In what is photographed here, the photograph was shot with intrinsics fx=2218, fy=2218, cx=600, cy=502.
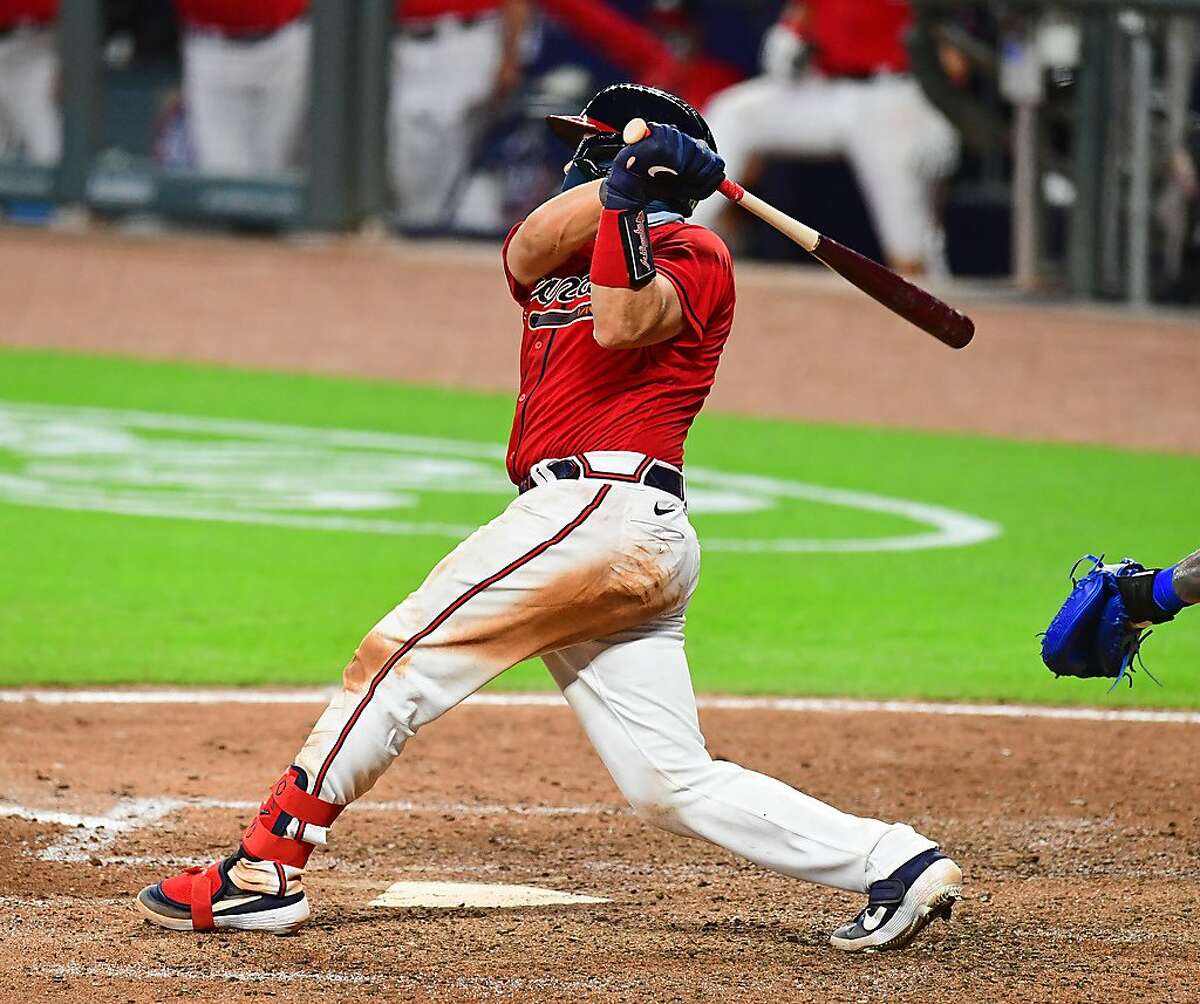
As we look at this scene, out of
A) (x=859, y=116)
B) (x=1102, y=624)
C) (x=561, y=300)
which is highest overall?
(x=561, y=300)

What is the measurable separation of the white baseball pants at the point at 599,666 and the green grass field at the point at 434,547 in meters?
2.46

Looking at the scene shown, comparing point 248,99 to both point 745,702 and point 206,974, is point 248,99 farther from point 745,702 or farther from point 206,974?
point 206,974

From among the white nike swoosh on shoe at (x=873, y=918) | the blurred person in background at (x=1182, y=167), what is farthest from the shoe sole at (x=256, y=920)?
the blurred person in background at (x=1182, y=167)

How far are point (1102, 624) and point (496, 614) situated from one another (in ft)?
3.63

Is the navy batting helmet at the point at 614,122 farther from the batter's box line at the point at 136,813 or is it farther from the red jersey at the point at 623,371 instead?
the batter's box line at the point at 136,813

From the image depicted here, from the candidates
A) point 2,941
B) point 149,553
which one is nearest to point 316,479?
point 149,553

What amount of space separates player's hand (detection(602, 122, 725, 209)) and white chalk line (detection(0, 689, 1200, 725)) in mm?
2640

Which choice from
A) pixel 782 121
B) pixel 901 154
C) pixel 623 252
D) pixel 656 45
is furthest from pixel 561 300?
pixel 656 45

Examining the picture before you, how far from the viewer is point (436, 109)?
16.7 m

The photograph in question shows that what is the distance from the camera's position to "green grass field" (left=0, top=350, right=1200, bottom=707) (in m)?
6.41

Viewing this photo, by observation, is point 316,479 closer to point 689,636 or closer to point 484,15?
point 689,636

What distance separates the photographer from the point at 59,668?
612 centimetres

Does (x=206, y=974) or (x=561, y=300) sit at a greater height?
(x=561, y=300)

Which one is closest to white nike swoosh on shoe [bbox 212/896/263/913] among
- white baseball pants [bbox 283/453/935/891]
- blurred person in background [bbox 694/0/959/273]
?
white baseball pants [bbox 283/453/935/891]
